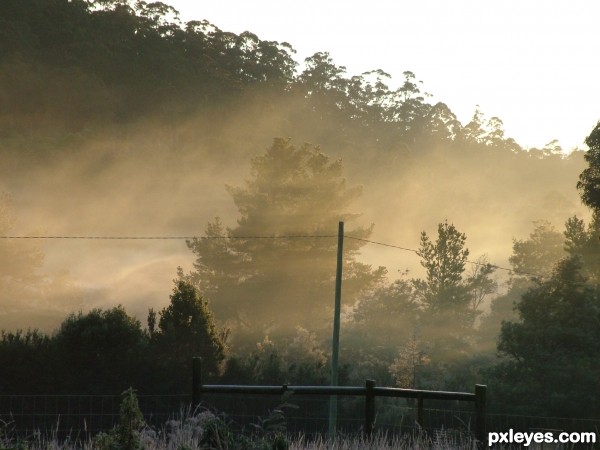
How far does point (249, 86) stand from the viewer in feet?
418

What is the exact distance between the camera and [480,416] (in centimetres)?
1347

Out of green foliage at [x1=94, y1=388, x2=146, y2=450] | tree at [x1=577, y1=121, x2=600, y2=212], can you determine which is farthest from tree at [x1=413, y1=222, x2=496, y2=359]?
green foliage at [x1=94, y1=388, x2=146, y2=450]

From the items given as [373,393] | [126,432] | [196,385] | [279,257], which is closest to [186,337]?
[196,385]

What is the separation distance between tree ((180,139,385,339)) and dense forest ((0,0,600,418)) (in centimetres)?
16

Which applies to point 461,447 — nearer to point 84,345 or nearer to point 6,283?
point 84,345

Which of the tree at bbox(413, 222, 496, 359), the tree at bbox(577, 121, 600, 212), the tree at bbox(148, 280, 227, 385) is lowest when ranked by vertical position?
the tree at bbox(148, 280, 227, 385)

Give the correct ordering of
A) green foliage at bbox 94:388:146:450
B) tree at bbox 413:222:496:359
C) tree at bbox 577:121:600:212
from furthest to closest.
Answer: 1. tree at bbox 413:222:496:359
2. tree at bbox 577:121:600:212
3. green foliage at bbox 94:388:146:450

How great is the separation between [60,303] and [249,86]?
51578 millimetres

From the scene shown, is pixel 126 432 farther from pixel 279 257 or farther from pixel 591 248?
pixel 279 257

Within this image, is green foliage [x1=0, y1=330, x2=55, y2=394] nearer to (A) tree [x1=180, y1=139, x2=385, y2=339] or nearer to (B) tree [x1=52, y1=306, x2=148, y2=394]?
(B) tree [x1=52, y1=306, x2=148, y2=394]

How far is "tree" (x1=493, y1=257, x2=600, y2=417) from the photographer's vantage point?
3650 centimetres

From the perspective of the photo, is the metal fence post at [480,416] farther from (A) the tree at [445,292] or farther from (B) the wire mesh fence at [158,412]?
(A) the tree at [445,292]

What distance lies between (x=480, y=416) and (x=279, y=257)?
57000 mm

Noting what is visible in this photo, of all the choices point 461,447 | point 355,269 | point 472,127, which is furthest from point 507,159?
point 461,447
